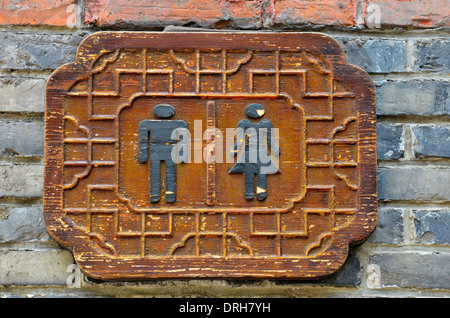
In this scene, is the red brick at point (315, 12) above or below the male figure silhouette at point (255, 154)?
above

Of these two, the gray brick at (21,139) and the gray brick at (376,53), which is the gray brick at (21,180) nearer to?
the gray brick at (21,139)

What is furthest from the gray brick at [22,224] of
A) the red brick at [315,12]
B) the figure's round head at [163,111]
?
the red brick at [315,12]

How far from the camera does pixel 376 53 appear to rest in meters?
1.01

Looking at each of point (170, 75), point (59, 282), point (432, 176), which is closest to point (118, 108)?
point (170, 75)

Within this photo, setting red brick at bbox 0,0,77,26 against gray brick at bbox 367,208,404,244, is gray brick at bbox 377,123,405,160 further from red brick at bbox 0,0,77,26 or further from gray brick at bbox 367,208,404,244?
red brick at bbox 0,0,77,26

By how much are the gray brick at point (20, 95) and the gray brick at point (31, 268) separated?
326 mm

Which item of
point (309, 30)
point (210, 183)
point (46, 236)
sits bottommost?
point (46, 236)

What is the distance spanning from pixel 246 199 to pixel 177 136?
0.21 meters

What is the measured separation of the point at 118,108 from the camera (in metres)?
0.96

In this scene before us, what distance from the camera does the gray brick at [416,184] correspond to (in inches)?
38.8

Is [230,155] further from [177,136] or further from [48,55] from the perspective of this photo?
[48,55]

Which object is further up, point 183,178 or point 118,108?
point 118,108

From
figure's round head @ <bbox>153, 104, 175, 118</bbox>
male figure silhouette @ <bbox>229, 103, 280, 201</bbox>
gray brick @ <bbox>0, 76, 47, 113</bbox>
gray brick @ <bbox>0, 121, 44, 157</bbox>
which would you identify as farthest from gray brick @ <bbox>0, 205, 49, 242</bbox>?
male figure silhouette @ <bbox>229, 103, 280, 201</bbox>

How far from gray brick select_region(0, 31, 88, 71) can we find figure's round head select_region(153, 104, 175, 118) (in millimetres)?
237
